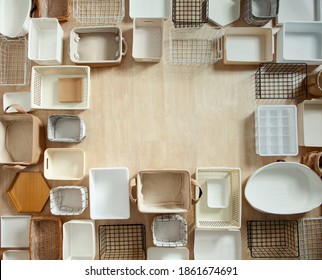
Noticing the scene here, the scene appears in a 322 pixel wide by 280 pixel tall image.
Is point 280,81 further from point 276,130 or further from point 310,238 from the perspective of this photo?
point 310,238

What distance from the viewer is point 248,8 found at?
6.02ft

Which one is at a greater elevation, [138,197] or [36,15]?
[36,15]

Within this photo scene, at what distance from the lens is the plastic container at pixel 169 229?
5.87ft

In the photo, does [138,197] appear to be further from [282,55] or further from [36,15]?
[36,15]

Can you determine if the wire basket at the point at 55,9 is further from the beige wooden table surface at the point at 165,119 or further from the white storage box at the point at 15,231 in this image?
the white storage box at the point at 15,231

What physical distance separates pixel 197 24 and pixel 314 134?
96cm

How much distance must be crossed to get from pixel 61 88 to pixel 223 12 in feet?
3.61

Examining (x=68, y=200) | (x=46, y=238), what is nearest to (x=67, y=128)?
(x=68, y=200)

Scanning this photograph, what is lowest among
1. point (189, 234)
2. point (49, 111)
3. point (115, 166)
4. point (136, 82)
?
point (189, 234)

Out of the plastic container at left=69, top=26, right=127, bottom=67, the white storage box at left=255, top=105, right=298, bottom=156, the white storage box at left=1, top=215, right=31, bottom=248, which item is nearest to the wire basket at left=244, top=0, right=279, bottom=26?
the white storage box at left=255, top=105, right=298, bottom=156

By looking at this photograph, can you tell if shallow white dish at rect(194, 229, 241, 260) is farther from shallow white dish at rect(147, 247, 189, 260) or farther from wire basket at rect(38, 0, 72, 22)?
wire basket at rect(38, 0, 72, 22)

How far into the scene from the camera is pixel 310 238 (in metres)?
1.86
